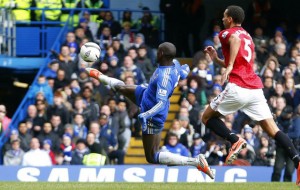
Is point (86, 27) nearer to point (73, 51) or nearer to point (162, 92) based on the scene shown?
point (73, 51)

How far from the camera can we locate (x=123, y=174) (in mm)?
19672

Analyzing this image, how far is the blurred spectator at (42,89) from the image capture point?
23.0 m

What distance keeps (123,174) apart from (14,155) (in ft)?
9.01

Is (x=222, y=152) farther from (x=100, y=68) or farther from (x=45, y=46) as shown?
(x=45, y=46)

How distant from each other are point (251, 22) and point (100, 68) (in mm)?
4147

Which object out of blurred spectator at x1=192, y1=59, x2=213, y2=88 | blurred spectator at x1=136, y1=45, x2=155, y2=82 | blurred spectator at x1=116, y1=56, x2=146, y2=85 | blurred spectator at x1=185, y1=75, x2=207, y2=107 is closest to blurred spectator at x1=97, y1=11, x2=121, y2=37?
blurred spectator at x1=136, y1=45, x2=155, y2=82

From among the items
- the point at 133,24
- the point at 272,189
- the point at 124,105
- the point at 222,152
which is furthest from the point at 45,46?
the point at 272,189

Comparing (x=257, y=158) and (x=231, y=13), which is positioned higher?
(x=231, y=13)

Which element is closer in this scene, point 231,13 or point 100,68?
point 231,13

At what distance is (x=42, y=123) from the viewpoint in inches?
867

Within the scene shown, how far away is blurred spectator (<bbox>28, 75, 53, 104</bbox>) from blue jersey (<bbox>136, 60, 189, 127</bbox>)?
26.4 feet

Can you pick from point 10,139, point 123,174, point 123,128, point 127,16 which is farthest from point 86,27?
point 123,174

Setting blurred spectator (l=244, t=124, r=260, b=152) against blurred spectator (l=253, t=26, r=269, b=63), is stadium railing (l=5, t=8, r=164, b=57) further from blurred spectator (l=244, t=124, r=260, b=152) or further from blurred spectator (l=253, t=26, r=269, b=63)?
blurred spectator (l=244, t=124, r=260, b=152)

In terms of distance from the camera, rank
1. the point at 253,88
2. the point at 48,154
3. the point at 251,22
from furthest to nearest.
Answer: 1. the point at 251,22
2. the point at 48,154
3. the point at 253,88
